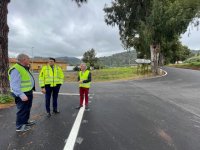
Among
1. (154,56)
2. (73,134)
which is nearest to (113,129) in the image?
(73,134)


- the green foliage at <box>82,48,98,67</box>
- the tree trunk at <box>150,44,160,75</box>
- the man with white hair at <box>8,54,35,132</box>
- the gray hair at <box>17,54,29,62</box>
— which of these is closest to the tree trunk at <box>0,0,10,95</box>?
the man with white hair at <box>8,54,35,132</box>

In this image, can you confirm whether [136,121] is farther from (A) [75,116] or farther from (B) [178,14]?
(B) [178,14]

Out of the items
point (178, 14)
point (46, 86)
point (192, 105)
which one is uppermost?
point (178, 14)

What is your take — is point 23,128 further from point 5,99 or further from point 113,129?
point 5,99

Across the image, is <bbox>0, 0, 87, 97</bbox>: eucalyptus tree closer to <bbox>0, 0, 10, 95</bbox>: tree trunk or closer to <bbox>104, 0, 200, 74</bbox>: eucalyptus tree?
<bbox>0, 0, 10, 95</bbox>: tree trunk

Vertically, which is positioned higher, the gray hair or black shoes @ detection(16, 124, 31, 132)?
the gray hair

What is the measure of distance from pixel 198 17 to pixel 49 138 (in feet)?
80.6

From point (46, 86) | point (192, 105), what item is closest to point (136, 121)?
point (46, 86)

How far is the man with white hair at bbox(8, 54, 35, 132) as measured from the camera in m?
6.39

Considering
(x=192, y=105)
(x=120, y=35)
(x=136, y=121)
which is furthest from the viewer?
(x=120, y=35)

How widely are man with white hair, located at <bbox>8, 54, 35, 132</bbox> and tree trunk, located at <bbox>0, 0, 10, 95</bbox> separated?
4.98 m

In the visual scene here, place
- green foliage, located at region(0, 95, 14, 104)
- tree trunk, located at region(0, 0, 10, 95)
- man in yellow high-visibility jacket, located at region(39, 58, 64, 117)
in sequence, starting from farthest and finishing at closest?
tree trunk, located at region(0, 0, 10, 95)
green foliage, located at region(0, 95, 14, 104)
man in yellow high-visibility jacket, located at region(39, 58, 64, 117)

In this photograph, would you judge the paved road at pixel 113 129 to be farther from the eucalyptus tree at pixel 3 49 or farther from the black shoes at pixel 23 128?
the eucalyptus tree at pixel 3 49

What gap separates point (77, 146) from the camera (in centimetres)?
527
